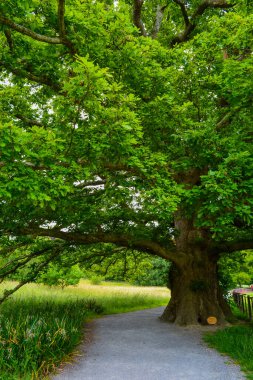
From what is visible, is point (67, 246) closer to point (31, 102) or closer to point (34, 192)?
point (31, 102)

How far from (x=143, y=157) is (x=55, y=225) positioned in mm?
4620

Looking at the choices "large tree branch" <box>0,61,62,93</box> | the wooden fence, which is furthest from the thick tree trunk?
"large tree branch" <box>0,61,62,93</box>

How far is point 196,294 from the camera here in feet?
42.7

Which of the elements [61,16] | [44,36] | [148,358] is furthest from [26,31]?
[148,358]

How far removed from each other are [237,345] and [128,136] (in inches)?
222

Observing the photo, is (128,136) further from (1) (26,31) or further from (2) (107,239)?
(2) (107,239)

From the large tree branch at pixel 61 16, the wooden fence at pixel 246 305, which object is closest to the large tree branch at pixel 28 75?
the large tree branch at pixel 61 16

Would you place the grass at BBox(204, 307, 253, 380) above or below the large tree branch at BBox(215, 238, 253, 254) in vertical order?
below

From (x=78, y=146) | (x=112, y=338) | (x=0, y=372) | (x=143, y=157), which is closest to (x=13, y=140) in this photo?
(x=78, y=146)

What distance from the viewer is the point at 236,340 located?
9.09m

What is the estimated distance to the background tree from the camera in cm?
681

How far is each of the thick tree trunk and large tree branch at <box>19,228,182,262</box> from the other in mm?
706

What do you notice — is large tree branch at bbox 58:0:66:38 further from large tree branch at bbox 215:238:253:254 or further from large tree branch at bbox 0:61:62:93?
large tree branch at bbox 215:238:253:254

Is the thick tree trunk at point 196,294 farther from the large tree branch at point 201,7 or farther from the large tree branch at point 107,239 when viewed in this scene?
the large tree branch at point 201,7
